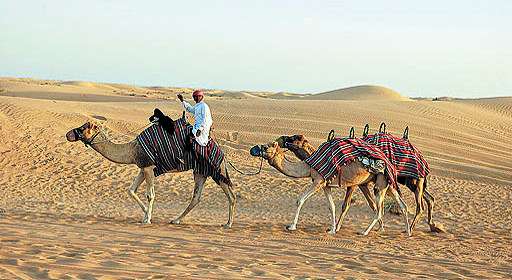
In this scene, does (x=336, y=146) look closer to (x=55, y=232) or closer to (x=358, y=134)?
(x=55, y=232)

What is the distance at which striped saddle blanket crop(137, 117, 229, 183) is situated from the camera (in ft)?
36.6

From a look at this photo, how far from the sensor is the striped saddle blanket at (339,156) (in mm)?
11047

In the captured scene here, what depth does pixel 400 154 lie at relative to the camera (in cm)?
1184

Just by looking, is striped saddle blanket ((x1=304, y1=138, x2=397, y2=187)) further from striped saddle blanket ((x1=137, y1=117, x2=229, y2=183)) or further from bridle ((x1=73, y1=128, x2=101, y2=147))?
bridle ((x1=73, y1=128, x2=101, y2=147))

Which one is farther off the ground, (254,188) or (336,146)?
(336,146)

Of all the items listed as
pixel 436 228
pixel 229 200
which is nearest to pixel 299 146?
pixel 229 200

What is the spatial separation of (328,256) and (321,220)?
5072 millimetres

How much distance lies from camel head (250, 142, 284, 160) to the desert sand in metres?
1.26

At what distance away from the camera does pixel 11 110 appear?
896 inches

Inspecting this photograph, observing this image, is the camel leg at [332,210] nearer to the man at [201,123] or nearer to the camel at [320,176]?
the camel at [320,176]

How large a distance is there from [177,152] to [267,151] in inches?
59.4

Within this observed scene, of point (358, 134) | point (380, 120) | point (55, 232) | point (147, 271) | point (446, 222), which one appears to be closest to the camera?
point (147, 271)

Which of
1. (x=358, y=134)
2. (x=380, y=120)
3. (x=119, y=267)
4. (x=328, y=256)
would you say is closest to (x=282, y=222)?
(x=328, y=256)

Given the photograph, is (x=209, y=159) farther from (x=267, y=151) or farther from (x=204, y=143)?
(x=267, y=151)
